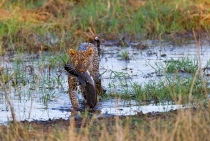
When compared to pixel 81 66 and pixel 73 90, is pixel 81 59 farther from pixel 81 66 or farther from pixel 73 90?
pixel 73 90

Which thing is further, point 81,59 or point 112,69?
point 112,69

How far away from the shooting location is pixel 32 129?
21.2 ft

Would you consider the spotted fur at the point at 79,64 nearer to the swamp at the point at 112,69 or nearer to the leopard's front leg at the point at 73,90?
the leopard's front leg at the point at 73,90

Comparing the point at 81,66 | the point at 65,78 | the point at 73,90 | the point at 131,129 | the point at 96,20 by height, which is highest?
the point at 96,20

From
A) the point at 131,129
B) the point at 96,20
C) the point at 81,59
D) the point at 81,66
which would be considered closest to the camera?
the point at 131,129

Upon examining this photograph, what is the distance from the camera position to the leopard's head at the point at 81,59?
8.09 m

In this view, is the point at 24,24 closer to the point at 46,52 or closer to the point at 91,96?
the point at 46,52

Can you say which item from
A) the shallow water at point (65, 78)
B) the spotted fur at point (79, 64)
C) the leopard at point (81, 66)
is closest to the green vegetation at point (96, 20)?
the shallow water at point (65, 78)

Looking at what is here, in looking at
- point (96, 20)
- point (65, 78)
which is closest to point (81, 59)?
point (65, 78)

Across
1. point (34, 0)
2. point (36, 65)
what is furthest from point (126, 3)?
point (36, 65)

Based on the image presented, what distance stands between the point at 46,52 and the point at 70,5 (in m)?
2.83

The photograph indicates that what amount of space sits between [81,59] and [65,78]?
158cm

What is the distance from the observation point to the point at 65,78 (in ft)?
32.3

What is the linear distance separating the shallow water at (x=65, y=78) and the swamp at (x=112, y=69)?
13mm
